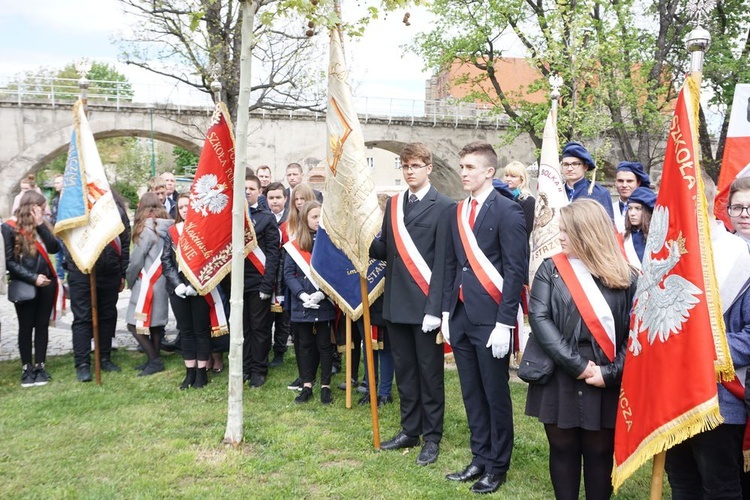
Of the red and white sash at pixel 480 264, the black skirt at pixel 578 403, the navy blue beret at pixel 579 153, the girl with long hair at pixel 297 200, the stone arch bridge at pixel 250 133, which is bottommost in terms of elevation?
the black skirt at pixel 578 403

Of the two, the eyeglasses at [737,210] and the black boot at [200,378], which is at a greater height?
the eyeglasses at [737,210]

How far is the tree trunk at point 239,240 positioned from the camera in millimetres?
4613

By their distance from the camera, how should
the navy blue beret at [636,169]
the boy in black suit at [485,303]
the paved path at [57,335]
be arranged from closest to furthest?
the boy in black suit at [485,303] → the navy blue beret at [636,169] → the paved path at [57,335]

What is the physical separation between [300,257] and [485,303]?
2.42 metres

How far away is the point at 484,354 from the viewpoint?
13.8 ft

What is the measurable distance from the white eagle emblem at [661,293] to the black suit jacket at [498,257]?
0.97 m

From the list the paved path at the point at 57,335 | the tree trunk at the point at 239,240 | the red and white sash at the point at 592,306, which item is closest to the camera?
the red and white sash at the point at 592,306

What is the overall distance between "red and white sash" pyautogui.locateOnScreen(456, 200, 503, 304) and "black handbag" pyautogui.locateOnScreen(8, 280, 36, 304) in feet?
15.4

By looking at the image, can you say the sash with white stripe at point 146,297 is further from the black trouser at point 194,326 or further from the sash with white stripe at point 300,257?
the sash with white stripe at point 300,257

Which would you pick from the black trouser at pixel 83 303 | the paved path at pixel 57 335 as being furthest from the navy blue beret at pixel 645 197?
the paved path at pixel 57 335

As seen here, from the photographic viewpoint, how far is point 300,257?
6125 millimetres

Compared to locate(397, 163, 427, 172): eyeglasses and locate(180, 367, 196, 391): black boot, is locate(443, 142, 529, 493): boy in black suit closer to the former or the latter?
locate(397, 163, 427, 172): eyeglasses

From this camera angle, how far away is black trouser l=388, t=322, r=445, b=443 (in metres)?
4.74

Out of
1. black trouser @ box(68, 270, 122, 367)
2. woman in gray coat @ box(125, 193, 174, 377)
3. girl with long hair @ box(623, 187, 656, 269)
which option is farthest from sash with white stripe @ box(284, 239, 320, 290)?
girl with long hair @ box(623, 187, 656, 269)
